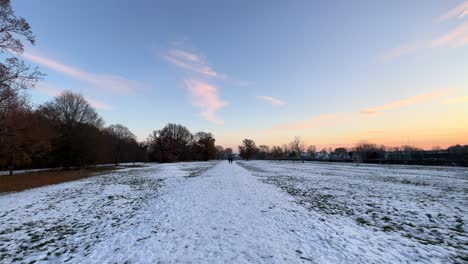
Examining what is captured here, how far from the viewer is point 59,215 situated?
9398 mm

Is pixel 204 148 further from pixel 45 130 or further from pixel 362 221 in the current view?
pixel 362 221

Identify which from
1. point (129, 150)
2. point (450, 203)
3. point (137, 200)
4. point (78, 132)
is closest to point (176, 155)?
point (129, 150)

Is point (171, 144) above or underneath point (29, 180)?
above

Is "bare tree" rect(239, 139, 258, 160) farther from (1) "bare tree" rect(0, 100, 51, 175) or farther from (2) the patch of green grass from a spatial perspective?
(2) the patch of green grass

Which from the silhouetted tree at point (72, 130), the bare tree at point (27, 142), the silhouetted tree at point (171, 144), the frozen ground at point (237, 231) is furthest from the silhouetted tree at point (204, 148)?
the frozen ground at point (237, 231)

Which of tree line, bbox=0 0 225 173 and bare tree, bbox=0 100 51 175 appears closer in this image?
tree line, bbox=0 0 225 173

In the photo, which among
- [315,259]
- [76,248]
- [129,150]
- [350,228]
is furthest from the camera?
[129,150]

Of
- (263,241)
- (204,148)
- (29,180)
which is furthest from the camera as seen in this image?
(204,148)

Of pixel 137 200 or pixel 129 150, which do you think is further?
pixel 129 150

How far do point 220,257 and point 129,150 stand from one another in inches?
3591

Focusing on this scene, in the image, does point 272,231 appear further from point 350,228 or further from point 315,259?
point 350,228

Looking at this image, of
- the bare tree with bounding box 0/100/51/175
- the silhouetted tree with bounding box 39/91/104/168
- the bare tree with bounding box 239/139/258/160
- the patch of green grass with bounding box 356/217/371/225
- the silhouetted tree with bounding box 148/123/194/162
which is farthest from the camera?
the bare tree with bounding box 239/139/258/160

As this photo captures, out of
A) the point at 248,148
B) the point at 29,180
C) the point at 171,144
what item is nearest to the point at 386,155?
the point at 248,148

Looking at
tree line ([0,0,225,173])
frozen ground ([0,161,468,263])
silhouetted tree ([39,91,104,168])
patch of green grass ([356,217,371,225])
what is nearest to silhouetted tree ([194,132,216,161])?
tree line ([0,0,225,173])
